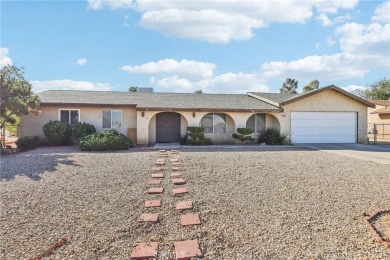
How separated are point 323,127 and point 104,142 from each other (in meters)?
14.7

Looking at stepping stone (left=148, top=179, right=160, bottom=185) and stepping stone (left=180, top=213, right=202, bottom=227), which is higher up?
stepping stone (left=148, top=179, right=160, bottom=185)

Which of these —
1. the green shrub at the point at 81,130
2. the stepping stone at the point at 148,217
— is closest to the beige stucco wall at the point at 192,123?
the green shrub at the point at 81,130

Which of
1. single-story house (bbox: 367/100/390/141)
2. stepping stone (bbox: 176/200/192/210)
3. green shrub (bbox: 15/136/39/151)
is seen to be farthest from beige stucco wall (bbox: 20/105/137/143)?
single-story house (bbox: 367/100/390/141)

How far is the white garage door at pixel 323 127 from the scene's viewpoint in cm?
1811

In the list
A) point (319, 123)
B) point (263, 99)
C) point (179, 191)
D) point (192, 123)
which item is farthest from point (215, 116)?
point (179, 191)

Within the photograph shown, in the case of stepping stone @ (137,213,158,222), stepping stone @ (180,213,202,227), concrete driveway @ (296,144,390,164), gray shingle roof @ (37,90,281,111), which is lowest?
stepping stone @ (180,213,202,227)

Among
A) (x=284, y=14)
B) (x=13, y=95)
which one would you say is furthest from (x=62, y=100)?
(x=284, y=14)

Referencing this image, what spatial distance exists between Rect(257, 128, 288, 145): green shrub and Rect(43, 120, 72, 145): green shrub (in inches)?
485

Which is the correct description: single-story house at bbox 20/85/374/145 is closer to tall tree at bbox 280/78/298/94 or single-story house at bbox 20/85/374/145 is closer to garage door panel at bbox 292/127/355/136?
garage door panel at bbox 292/127/355/136

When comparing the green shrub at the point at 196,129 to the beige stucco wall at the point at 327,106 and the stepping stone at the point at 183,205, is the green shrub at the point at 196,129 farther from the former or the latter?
the stepping stone at the point at 183,205

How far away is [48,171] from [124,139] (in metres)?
6.34

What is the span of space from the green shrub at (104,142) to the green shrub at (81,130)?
113 cm

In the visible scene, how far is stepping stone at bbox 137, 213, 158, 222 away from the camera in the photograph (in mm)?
4535

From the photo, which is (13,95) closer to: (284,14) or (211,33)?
(211,33)
